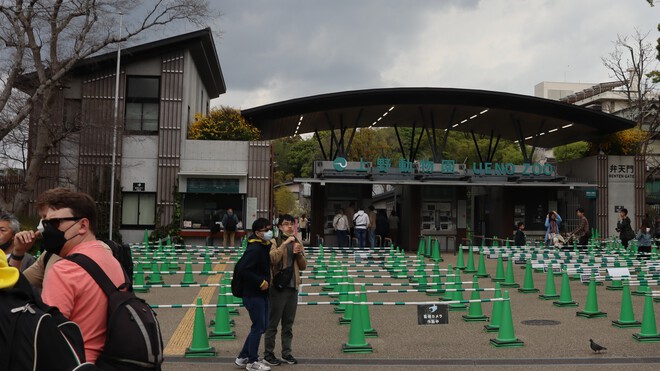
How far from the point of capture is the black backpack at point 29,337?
2.21 metres

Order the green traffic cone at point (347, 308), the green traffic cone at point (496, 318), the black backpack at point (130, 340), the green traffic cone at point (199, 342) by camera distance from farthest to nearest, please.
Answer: the green traffic cone at point (347, 308), the green traffic cone at point (496, 318), the green traffic cone at point (199, 342), the black backpack at point (130, 340)

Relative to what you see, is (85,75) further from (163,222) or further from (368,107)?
(368,107)

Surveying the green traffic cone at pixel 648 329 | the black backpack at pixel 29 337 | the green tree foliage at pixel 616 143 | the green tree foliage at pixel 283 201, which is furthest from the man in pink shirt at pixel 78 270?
the green tree foliage at pixel 283 201

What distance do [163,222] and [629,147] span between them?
22.3 meters

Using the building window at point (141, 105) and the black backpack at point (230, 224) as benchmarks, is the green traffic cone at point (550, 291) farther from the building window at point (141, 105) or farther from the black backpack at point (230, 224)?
the building window at point (141, 105)

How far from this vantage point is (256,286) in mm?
7535

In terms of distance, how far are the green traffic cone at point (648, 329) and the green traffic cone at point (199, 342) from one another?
6090 millimetres

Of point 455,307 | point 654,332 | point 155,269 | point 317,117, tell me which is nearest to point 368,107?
point 317,117

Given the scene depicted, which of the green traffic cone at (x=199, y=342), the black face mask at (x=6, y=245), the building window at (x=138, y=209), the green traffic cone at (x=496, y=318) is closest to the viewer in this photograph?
the black face mask at (x=6, y=245)

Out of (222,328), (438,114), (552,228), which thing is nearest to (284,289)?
(222,328)

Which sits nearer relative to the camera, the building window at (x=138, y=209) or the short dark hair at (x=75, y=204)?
the short dark hair at (x=75, y=204)

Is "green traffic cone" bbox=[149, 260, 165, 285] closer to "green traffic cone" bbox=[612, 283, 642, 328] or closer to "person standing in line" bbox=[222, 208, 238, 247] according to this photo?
"person standing in line" bbox=[222, 208, 238, 247]

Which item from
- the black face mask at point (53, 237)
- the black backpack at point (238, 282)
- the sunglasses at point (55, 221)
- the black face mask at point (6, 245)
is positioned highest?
the sunglasses at point (55, 221)

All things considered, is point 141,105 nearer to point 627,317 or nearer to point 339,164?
point 339,164
